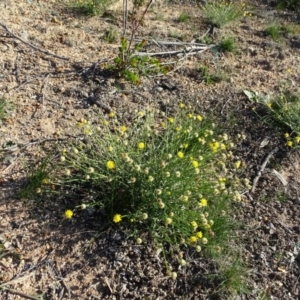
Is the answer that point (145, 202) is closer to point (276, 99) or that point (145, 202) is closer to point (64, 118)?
point (64, 118)

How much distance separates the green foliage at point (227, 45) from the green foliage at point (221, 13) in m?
0.44

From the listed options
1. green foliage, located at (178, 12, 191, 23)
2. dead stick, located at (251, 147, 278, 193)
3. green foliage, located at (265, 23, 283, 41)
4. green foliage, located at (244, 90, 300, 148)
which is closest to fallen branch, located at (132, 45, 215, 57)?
green foliage, located at (178, 12, 191, 23)

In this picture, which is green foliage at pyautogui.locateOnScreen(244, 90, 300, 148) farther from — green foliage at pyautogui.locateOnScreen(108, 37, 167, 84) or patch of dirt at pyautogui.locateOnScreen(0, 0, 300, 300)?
green foliage at pyautogui.locateOnScreen(108, 37, 167, 84)

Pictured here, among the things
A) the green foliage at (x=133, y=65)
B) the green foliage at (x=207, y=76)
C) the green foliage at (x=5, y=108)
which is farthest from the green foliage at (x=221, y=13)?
the green foliage at (x=5, y=108)

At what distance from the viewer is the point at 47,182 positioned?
2869 millimetres

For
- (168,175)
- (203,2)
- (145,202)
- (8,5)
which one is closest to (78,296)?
(145,202)

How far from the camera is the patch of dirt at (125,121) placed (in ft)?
8.76

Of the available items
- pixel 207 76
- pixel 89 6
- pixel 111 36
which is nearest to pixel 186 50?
pixel 207 76

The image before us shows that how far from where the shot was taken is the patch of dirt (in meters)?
2.67

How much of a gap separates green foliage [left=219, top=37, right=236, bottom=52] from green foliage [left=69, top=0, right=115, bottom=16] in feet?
4.54

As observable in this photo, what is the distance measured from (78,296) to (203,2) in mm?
4420

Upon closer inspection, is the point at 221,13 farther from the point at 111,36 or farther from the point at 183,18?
the point at 111,36

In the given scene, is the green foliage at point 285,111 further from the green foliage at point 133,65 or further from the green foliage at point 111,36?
the green foliage at point 111,36

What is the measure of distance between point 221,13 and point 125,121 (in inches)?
90.6
